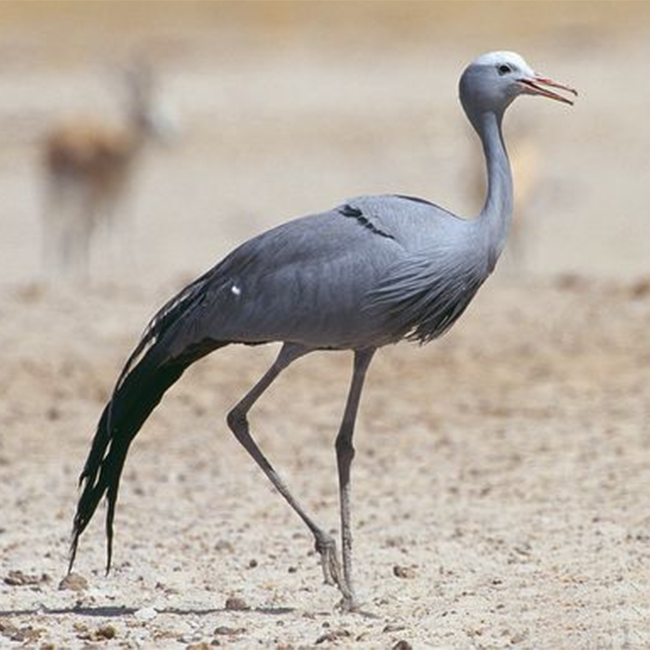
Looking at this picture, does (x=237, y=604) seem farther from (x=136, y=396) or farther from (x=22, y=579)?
(x=22, y=579)

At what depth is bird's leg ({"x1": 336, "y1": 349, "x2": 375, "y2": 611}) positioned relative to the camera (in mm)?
6293

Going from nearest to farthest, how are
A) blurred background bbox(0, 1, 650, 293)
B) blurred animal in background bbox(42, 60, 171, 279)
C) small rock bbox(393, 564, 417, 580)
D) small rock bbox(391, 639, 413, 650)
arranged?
small rock bbox(391, 639, 413, 650), small rock bbox(393, 564, 417, 580), blurred background bbox(0, 1, 650, 293), blurred animal in background bbox(42, 60, 171, 279)

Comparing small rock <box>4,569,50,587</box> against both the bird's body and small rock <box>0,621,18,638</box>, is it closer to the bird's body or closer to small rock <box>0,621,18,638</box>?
small rock <box>0,621,18,638</box>

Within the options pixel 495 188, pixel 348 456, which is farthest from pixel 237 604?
pixel 495 188

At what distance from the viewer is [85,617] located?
6.27m

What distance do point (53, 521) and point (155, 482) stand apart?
0.81 metres

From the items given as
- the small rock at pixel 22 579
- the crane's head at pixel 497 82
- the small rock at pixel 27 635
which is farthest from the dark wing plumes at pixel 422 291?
the small rock at pixel 22 579

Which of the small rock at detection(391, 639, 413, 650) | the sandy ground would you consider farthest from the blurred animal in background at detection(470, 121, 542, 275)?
the small rock at detection(391, 639, 413, 650)

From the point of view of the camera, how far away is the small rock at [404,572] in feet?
22.7

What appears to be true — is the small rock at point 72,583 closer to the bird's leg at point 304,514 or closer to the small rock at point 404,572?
the bird's leg at point 304,514

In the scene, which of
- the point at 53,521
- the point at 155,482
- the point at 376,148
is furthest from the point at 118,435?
the point at 376,148

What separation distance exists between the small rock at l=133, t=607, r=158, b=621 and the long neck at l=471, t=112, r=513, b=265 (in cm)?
156

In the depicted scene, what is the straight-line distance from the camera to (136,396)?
21.4 ft

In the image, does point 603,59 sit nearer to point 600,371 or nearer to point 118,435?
point 600,371
